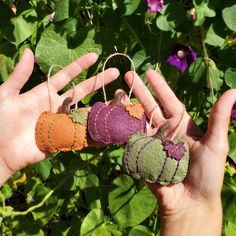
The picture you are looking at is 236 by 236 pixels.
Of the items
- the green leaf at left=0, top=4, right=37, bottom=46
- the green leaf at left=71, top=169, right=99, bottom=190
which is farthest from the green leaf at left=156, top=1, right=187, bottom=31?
the green leaf at left=71, top=169, right=99, bottom=190

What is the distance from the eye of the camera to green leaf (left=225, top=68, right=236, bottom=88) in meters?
1.45

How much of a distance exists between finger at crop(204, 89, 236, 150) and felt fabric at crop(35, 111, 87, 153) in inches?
13.4

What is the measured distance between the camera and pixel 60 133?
4.14ft

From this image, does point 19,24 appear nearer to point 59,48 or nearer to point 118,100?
point 59,48

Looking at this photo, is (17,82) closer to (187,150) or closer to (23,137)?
(23,137)

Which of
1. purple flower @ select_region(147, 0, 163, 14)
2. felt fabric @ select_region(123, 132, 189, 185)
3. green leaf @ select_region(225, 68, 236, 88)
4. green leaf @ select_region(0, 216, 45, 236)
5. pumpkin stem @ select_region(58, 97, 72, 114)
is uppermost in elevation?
purple flower @ select_region(147, 0, 163, 14)

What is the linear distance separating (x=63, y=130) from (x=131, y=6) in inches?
16.2

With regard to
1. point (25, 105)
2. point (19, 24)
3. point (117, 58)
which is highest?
point (19, 24)

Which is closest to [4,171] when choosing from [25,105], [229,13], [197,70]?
[25,105]

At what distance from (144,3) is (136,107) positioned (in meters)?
0.34

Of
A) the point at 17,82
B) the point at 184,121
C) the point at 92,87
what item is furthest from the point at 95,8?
the point at 184,121

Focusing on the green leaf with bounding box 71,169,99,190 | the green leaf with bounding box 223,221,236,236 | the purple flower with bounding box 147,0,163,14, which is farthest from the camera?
the green leaf with bounding box 71,169,99,190

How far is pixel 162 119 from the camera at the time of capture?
1.29 metres

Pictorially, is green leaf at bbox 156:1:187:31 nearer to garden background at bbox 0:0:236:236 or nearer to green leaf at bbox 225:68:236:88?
garden background at bbox 0:0:236:236
